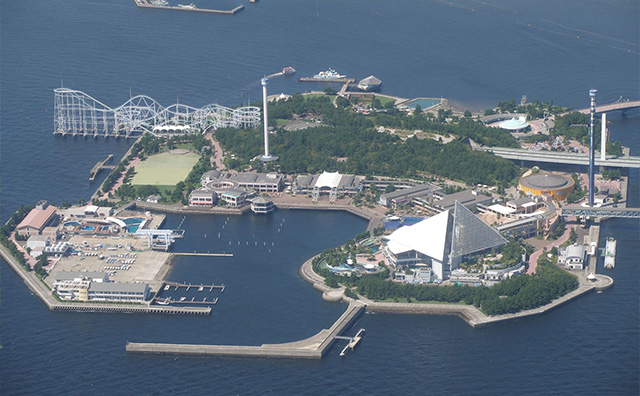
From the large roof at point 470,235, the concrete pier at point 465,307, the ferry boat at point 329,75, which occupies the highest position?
the ferry boat at point 329,75

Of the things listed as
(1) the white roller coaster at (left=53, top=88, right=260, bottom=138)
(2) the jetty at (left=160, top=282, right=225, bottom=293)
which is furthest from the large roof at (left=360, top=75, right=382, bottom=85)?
(2) the jetty at (left=160, top=282, right=225, bottom=293)

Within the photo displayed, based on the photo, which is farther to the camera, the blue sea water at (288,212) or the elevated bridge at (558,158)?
the elevated bridge at (558,158)

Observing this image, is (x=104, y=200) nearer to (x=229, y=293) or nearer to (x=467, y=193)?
(x=229, y=293)

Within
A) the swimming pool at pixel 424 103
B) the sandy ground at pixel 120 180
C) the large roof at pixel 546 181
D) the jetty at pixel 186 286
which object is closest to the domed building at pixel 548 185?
the large roof at pixel 546 181

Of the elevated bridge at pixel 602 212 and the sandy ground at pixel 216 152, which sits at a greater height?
the sandy ground at pixel 216 152

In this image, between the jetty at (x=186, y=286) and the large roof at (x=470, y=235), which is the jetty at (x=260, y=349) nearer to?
the jetty at (x=186, y=286)

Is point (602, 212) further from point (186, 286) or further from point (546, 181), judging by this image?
point (186, 286)
